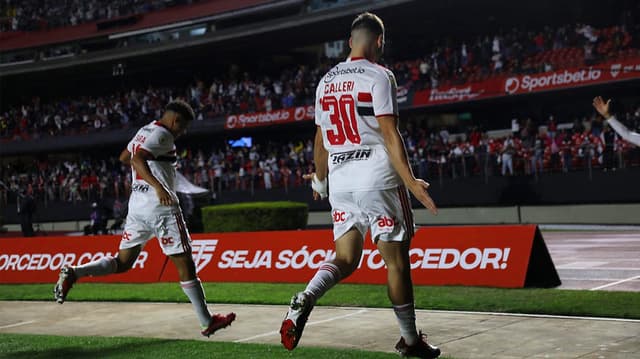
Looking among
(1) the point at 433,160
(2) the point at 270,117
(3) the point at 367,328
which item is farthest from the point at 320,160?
(2) the point at 270,117

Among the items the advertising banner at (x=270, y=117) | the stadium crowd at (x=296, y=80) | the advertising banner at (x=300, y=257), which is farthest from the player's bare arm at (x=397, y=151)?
the advertising banner at (x=270, y=117)

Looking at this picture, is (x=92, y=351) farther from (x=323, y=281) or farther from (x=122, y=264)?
(x=323, y=281)

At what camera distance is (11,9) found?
59.1 meters

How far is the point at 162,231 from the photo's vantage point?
8547 mm

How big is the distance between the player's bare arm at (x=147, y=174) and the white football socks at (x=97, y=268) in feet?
3.28

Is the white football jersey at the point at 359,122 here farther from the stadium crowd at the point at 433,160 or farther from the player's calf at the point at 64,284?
the stadium crowd at the point at 433,160

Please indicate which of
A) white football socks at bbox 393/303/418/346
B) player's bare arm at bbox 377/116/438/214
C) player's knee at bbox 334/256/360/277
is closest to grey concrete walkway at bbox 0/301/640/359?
white football socks at bbox 393/303/418/346

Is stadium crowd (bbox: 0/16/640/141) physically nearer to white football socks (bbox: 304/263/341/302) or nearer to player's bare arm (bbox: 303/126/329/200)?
player's bare arm (bbox: 303/126/329/200)

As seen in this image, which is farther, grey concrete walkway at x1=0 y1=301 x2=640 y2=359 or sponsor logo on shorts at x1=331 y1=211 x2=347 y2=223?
grey concrete walkway at x1=0 y1=301 x2=640 y2=359

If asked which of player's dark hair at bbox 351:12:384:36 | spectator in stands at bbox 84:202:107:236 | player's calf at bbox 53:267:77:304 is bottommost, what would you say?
spectator in stands at bbox 84:202:107:236

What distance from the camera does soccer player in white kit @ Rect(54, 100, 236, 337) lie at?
8.45 meters

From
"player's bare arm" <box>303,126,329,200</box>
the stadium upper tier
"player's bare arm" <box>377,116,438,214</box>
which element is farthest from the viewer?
the stadium upper tier

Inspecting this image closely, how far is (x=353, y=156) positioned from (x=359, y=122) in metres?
0.24

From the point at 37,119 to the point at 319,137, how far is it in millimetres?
49080
